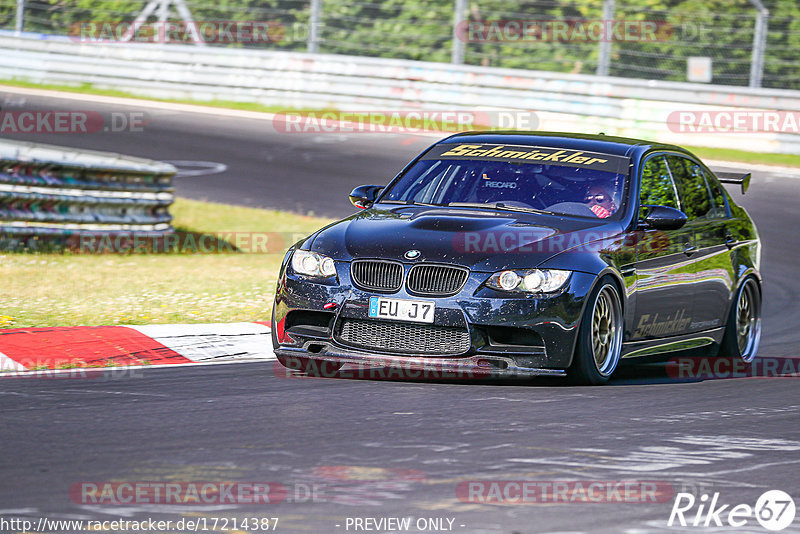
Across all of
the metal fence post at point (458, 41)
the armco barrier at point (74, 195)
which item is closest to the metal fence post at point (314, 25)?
the metal fence post at point (458, 41)

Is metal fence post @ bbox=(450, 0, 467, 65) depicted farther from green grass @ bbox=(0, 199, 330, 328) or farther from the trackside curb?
the trackside curb

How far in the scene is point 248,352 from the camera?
9.03m

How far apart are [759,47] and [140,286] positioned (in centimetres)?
1371

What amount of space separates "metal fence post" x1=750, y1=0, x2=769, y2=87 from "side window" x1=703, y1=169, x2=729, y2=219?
12910 millimetres

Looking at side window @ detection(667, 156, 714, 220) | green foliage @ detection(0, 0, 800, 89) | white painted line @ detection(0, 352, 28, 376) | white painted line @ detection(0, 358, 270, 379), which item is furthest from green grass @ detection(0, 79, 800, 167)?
white painted line @ detection(0, 352, 28, 376)

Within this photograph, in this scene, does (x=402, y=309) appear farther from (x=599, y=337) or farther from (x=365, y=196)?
(x=365, y=196)

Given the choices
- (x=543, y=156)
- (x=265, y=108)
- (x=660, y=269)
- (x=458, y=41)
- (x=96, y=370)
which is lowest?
(x=96, y=370)

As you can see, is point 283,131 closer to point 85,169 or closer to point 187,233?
point 187,233

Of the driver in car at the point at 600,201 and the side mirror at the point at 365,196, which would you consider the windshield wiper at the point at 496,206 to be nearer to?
the driver in car at the point at 600,201

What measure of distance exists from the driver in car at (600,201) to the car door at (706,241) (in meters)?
0.85

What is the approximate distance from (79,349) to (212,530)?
13.8 feet

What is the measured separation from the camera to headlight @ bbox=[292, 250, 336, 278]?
7.86 metres

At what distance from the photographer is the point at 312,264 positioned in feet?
26.1

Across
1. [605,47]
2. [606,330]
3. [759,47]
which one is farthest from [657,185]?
[605,47]
